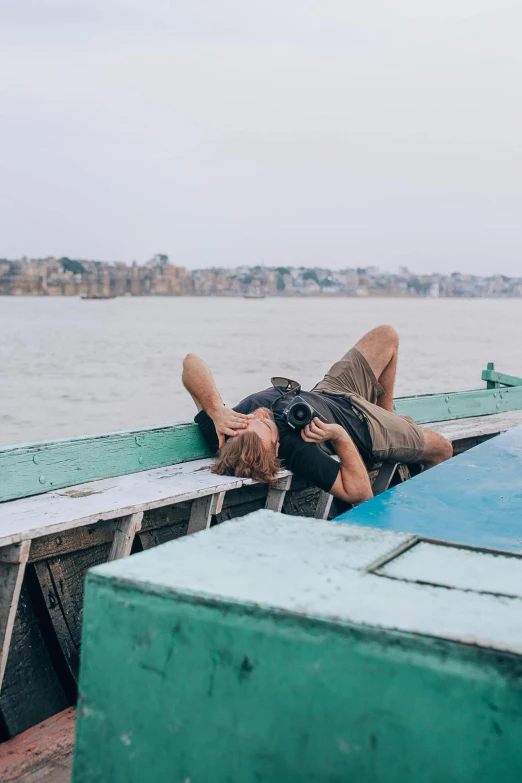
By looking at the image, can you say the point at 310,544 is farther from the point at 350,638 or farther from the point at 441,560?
the point at 350,638

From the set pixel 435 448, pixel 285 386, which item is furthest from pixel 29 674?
pixel 435 448

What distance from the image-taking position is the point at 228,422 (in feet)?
14.4

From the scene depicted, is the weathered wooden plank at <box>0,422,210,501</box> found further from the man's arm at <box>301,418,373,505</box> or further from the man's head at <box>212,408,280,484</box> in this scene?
the man's arm at <box>301,418,373,505</box>

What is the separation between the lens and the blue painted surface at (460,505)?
2.93m

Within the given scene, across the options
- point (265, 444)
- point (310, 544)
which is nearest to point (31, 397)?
point (265, 444)

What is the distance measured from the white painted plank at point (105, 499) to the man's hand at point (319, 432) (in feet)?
0.76

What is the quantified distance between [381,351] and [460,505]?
7.81ft

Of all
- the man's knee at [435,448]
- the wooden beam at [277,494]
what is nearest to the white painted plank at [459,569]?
the wooden beam at [277,494]

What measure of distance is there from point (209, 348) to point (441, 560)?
4675 centimetres

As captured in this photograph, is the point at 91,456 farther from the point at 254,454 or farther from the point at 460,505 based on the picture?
the point at 460,505

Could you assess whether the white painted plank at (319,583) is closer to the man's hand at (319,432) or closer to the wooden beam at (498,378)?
the man's hand at (319,432)

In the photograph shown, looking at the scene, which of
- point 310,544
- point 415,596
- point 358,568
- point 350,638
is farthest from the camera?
→ point 310,544

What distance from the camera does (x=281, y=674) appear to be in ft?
4.38

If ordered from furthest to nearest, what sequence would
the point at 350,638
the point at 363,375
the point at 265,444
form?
the point at 363,375 → the point at 265,444 → the point at 350,638
